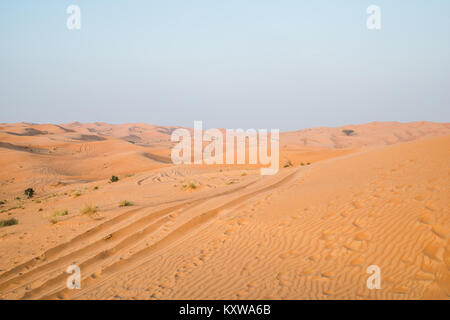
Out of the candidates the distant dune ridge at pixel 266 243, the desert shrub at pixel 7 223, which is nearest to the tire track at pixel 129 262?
the distant dune ridge at pixel 266 243

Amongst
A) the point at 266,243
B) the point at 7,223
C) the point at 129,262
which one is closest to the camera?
the point at 129,262

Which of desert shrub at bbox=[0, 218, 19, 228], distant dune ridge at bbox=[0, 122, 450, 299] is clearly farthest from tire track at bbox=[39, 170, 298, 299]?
desert shrub at bbox=[0, 218, 19, 228]

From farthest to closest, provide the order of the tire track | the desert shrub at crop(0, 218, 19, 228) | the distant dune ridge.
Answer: the desert shrub at crop(0, 218, 19, 228) → the tire track → the distant dune ridge

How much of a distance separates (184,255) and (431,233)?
4176 mm

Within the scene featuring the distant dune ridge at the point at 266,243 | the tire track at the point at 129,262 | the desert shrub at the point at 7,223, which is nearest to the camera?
the distant dune ridge at the point at 266,243

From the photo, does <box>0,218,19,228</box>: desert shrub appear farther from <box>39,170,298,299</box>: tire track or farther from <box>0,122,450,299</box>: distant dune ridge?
<box>39,170,298,299</box>: tire track

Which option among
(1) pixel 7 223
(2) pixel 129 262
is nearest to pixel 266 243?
(2) pixel 129 262

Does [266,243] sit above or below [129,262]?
above

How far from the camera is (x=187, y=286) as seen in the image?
4.40m

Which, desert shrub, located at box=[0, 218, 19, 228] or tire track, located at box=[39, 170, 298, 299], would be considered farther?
desert shrub, located at box=[0, 218, 19, 228]

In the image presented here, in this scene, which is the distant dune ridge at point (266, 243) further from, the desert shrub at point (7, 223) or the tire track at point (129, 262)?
the desert shrub at point (7, 223)

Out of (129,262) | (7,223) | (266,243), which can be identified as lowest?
(7,223)

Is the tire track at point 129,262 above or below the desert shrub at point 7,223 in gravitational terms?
above

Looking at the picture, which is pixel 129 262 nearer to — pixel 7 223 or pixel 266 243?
pixel 266 243
